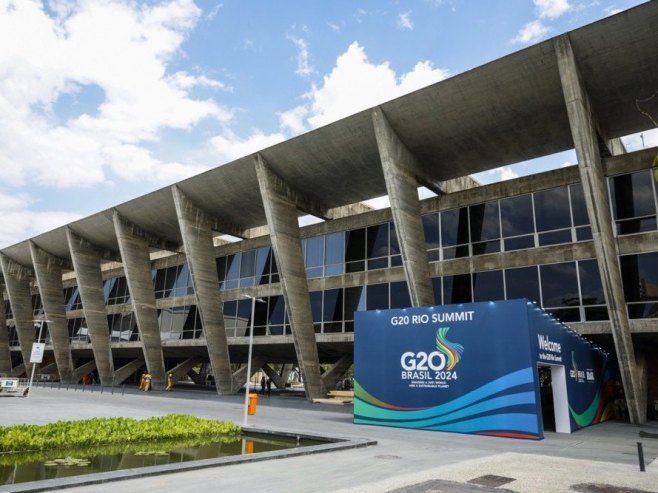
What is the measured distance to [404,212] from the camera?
84.1 feet

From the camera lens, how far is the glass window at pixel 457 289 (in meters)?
27.5

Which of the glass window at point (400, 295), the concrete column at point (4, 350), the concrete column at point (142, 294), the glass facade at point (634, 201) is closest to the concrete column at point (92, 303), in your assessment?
the concrete column at point (142, 294)

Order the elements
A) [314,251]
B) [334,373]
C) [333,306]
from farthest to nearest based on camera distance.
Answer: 1. [314,251]
2. [334,373]
3. [333,306]

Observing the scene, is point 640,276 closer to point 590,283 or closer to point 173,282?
point 590,283

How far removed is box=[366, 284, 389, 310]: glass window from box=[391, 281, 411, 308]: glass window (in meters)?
0.50

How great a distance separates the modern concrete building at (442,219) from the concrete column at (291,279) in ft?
0.36

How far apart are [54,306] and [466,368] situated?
48.1 metres

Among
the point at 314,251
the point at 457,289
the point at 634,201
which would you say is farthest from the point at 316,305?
the point at 634,201

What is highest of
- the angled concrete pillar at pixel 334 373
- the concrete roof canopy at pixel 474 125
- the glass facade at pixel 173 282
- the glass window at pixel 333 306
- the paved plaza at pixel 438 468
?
A: the concrete roof canopy at pixel 474 125

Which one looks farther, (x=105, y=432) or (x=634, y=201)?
(x=634, y=201)

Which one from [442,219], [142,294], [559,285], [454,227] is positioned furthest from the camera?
[142,294]

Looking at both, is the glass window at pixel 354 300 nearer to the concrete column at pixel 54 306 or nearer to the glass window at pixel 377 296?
the glass window at pixel 377 296

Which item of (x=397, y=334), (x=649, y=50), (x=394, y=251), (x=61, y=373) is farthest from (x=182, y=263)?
(x=649, y=50)

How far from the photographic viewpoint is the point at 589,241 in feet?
79.6
